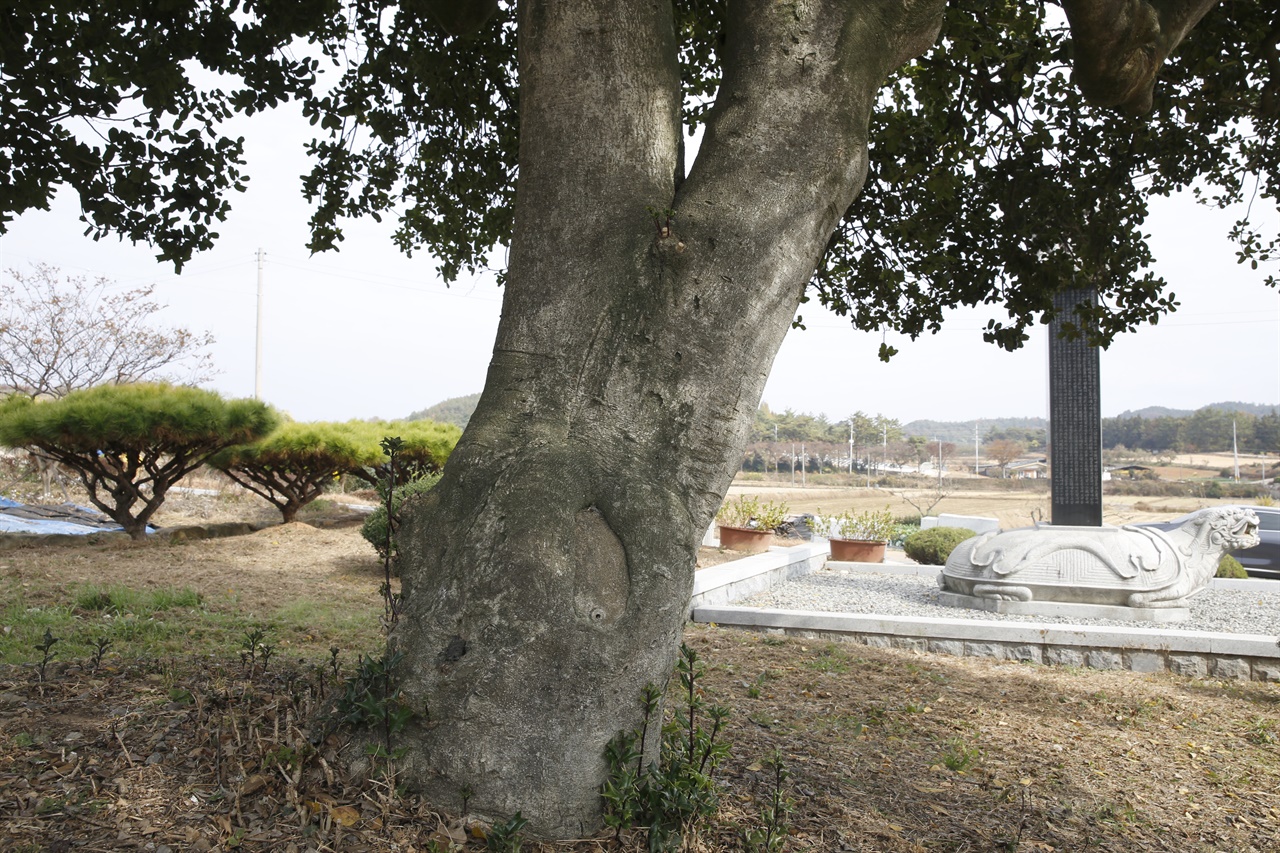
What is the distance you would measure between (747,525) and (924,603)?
5979 mm

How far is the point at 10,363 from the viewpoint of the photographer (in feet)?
56.5

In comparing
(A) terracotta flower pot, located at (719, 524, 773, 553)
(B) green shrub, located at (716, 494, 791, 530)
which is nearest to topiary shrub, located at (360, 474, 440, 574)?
(A) terracotta flower pot, located at (719, 524, 773, 553)

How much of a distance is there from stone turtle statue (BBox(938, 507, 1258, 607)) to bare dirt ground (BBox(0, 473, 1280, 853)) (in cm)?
213

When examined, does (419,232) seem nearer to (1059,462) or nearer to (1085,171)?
(1085,171)

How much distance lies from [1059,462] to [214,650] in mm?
10354

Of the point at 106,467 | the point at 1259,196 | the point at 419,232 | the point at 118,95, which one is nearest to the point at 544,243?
the point at 118,95

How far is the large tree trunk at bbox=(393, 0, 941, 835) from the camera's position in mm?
2201

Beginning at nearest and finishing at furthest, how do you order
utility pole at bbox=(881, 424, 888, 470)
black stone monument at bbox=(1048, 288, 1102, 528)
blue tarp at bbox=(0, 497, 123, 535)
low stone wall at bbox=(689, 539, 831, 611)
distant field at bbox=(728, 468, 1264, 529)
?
low stone wall at bbox=(689, 539, 831, 611), black stone monument at bbox=(1048, 288, 1102, 528), blue tarp at bbox=(0, 497, 123, 535), distant field at bbox=(728, 468, 1264, 529), utility pole at bbox=(881, 424, 888, 470)

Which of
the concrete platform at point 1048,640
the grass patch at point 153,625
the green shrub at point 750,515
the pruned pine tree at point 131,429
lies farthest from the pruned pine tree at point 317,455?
the concrete platform at point 1048,640

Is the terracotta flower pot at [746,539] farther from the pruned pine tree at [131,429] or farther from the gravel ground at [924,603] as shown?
the pruned pine tree at [131,429]

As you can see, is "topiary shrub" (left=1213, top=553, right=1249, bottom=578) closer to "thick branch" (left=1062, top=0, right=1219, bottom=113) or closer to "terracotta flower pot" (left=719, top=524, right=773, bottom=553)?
"terracotta flower pot" (left=719, top=524, right=773, bottom=553)

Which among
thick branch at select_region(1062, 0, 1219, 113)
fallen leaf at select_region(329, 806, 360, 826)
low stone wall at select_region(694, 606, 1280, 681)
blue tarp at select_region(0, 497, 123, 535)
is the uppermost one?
thick branch at select_region(1062, 0, 1219, 113)

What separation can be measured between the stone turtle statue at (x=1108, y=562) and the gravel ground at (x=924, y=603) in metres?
0.27

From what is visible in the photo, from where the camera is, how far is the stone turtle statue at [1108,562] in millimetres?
8078
